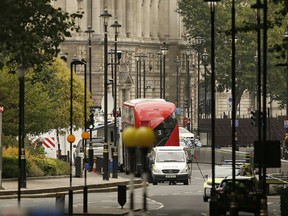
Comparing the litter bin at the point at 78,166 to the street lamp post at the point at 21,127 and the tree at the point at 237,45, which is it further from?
the tree at the point at 237,45

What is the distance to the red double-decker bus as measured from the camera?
332 feet

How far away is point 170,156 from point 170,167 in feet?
4.05

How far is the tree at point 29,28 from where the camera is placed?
55.8 m

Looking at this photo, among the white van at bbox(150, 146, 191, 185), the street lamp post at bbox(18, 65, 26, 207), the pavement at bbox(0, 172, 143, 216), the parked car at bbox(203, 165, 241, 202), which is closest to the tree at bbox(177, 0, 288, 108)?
the white van at bbox(150, 146, 191, 185)

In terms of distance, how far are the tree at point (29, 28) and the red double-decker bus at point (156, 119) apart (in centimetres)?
4196

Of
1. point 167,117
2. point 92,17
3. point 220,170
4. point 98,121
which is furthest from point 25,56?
point 92,17

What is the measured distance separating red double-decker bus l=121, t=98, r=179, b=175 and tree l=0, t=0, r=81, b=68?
42.0 m

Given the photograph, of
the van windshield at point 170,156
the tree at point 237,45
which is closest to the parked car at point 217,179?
the van windshield at point 170,156

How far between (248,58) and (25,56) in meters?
118

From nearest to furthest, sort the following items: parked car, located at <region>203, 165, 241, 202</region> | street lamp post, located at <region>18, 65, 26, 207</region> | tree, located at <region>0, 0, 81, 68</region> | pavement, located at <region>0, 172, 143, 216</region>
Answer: tree, located at <region>0, 0, 81, 68</region> < street lamp post, located at <region>18, 65, 26, 207</region> < pavement, located at <region>0, 172, 143, 216</region> < parked car, located at <region>203, 165, 241, 202</region>

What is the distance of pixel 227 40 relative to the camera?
179375 millimetres

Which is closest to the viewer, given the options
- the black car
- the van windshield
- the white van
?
the black car

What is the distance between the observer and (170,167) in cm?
9112

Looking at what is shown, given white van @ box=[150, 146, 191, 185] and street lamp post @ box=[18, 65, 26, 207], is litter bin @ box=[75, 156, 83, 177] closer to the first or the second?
white van @ box=[150, 146, 191, 185]
